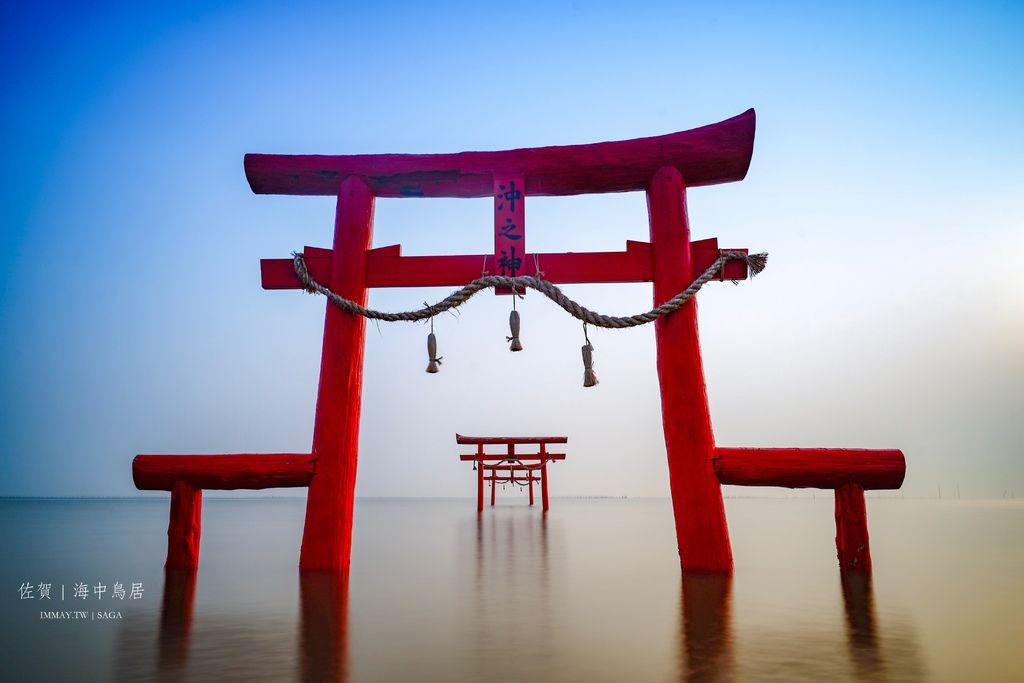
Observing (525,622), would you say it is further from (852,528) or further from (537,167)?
(537,167)

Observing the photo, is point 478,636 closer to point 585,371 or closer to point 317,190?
point 585,371

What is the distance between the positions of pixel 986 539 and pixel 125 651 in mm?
8246

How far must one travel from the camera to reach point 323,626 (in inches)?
88.0

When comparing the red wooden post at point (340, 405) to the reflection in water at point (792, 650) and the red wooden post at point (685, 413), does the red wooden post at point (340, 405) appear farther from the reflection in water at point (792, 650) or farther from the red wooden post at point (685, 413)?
the reflection in water at point (792, 650)

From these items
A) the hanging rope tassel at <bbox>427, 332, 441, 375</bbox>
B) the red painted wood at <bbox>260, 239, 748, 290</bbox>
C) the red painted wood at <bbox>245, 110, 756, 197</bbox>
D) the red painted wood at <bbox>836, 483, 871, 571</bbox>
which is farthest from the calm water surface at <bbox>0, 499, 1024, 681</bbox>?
the red painted wood at <bbox>245, 110, 756, 197</bbox>

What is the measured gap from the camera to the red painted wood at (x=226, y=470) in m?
3.23

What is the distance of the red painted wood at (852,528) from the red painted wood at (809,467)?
0.46 ft

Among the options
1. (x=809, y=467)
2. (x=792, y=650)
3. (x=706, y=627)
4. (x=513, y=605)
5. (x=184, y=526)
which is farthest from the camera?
(x=184, y=526)

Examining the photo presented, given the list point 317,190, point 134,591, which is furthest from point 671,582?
point 317,190

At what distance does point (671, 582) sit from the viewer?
3.17m

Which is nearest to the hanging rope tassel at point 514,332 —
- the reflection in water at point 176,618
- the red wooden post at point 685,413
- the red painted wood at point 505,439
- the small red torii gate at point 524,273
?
the small red torii gate at point 524,273

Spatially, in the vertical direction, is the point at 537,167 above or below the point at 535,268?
above

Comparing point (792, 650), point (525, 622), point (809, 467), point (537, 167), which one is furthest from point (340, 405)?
point (809, 467)

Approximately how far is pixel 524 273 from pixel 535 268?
0.07 m
